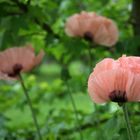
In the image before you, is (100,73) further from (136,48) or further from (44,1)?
(44,1)

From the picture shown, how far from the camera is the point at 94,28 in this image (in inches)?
54.9

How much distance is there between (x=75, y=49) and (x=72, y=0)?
11.7 inches

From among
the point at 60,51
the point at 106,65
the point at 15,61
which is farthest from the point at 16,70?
the point at 60,51

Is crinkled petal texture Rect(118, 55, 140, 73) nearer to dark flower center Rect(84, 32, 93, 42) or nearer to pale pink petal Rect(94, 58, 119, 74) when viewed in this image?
pale pink petal Rect(94, 58, 119, 74)

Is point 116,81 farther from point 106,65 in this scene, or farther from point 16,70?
point 16,70

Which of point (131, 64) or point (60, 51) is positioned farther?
point (60, 51)

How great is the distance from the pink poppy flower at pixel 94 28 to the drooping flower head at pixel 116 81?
519 mm

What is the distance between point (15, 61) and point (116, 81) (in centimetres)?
44

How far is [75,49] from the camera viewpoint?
158 centimetres

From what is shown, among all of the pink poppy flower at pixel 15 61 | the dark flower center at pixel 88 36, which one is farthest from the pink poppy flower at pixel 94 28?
the pink poppy flower at pixel 15 61

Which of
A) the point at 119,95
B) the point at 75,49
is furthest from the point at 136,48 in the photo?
the point at 119,95

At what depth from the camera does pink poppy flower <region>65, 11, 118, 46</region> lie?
4.57 ft

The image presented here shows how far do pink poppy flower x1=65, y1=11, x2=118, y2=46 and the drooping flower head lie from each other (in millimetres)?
519

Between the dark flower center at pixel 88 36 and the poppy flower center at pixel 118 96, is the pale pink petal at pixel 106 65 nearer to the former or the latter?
the poppy flower center at pixel 118 96
